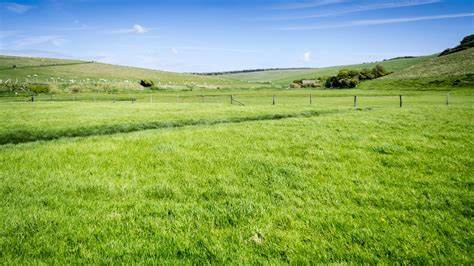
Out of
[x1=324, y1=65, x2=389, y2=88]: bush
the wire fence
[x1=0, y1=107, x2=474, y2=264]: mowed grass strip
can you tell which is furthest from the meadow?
[x1=324, y1=65, x2=389, y2=88]: bush

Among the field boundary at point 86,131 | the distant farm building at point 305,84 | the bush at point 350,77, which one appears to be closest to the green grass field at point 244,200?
the field boundary at point 86,131

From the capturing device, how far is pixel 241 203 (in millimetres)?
7527

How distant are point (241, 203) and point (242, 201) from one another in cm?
13

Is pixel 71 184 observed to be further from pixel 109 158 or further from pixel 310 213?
pixel 310 213

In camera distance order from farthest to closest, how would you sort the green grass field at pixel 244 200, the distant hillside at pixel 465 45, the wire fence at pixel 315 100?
the distant hillside at pixel 465 45
the wire fence at pixel 315 100
the green grass field at pixel 244 200

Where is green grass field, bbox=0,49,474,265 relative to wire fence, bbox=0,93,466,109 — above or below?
below

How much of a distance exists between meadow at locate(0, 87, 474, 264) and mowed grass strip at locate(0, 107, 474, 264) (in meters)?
0.03

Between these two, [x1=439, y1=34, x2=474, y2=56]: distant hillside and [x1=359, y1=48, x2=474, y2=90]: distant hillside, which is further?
[x1=439, y1=34, x2=474, y2=56]: distant hillside

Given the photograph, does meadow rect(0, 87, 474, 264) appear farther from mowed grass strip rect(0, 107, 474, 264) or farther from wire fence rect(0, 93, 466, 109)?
wire fence rect(0, 93, 466, 109)

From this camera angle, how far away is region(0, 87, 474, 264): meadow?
5551 mm

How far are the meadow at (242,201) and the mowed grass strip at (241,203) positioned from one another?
32mm

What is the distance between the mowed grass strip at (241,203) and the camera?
5539 millimetres

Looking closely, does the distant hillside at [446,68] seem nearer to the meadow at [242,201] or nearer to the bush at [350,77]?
the bush at [350,77]

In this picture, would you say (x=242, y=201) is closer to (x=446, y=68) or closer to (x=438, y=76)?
(x=438, y=76)
